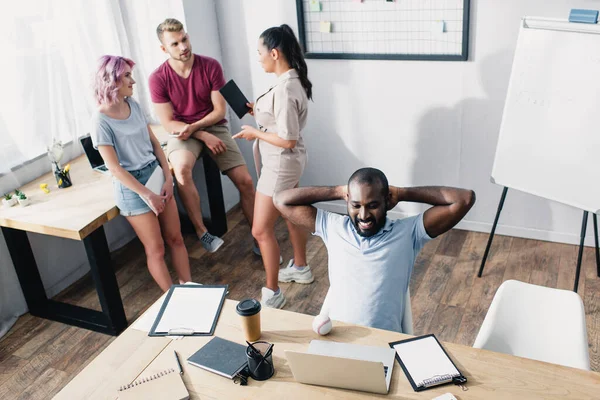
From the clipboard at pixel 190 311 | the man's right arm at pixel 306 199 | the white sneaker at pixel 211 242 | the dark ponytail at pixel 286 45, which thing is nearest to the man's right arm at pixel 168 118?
the white sneaker at pixel 211 242

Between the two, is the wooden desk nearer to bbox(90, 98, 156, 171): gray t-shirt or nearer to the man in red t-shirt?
bbox(90, 98, 156, 171): gray t-shirt

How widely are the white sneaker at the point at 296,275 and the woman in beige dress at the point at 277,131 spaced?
7.8 inches

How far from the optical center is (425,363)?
1.69m

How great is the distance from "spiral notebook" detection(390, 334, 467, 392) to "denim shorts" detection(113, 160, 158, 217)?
1640 millimetres

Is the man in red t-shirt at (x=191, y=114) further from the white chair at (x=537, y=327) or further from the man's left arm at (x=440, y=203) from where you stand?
the white chair at (x=537, y=327)

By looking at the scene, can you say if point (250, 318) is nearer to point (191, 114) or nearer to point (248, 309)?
point (248, 309)

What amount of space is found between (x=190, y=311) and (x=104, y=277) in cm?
116

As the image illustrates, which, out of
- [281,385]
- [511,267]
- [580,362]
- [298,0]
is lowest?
[511,267]

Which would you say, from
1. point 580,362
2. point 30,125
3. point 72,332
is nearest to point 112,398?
point 580,362

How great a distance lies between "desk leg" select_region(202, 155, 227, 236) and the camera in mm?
3812

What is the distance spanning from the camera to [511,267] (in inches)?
136

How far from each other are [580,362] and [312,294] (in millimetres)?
1684

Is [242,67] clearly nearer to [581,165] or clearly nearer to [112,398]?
[581,165]

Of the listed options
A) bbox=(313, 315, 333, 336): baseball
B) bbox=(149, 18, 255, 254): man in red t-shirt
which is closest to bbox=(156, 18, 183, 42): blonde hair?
bbox=(149, 18, 255, 254): man in red t-shirt
